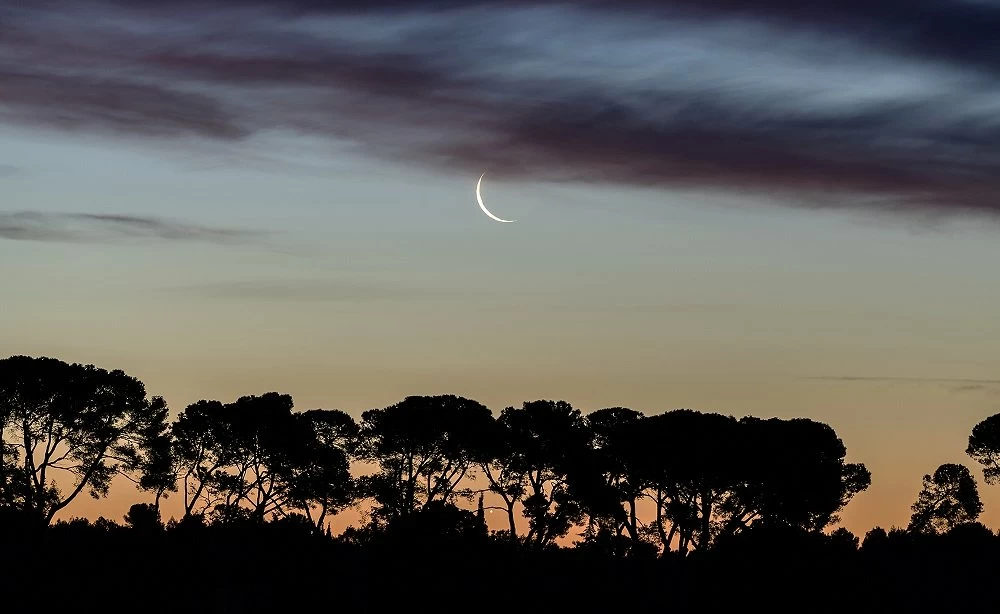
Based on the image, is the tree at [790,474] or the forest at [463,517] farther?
the tree at [790,474]

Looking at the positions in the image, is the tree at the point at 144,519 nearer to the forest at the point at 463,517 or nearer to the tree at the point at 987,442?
the forest at the point at 463,517

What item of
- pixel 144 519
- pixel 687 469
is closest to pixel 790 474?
pixel 687 469

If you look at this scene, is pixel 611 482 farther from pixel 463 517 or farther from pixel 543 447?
pixel 463 517

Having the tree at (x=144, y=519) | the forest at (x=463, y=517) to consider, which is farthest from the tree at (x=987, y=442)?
the tree at (x=144, y=519)

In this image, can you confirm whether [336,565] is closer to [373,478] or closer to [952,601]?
[952,601]

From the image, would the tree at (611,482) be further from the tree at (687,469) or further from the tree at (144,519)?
the tree at (144,519)

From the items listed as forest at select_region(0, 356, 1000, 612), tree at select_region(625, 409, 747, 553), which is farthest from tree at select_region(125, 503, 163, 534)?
tree at select_region(625, 409, 747, 553)

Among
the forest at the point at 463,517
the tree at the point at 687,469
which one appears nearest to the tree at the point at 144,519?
the forest at the point at 463,517

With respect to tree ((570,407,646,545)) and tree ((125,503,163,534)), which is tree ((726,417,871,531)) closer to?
tree ((570,407,646,545))

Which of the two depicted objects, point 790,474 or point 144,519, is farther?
point 790,474

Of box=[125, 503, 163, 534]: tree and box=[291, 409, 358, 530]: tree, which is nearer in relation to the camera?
box=[125, 503, 163, 534]: tree

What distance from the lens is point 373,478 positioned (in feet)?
355

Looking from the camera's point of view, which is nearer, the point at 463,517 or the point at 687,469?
the point at 463,517

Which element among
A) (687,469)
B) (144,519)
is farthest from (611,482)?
(144,519)
